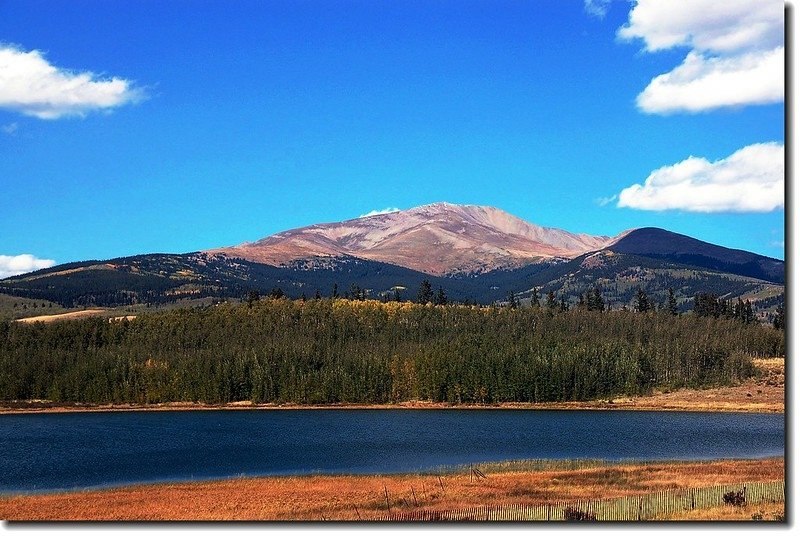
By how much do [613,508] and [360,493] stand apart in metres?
20.0

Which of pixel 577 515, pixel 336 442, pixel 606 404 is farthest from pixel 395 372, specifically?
pixel 577 515

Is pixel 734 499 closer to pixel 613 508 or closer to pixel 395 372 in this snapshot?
pixel 613 508

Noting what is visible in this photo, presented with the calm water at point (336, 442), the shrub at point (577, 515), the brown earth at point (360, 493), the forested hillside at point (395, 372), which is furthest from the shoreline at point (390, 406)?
the shrub at point (577, 515)

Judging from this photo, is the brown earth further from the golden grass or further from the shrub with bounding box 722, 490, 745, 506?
the golden grass

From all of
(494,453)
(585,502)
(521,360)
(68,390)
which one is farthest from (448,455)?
(68,390)

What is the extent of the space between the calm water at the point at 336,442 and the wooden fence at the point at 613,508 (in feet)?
89.2

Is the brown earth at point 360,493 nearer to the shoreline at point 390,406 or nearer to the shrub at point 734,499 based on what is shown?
the shrub at point 734,499

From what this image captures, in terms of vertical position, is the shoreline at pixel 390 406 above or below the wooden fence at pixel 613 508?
above

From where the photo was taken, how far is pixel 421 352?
19100 cm

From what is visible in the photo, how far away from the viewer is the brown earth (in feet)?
187

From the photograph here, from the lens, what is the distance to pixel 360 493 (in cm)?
6384

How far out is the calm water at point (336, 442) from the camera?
3339 inches

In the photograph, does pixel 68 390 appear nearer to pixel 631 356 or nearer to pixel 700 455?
pixel 631 356

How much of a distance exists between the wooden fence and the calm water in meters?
27.2
